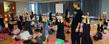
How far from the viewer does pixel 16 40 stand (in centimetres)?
517

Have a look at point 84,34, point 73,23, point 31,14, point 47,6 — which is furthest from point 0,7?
point 84,34

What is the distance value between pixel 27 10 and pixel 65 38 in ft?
3.79

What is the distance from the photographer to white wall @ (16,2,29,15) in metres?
4.42

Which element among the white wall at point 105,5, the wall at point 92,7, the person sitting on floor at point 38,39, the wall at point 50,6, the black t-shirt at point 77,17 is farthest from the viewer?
the white wall at point 105,5

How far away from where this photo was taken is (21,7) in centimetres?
448

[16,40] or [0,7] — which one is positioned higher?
[0,7]

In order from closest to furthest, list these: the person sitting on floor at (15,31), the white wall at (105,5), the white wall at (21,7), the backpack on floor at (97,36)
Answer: the white wall at (21,7)
the person sitting on floor at (15,31)
the white wall at (105,5)
the backpack on floor at (97,36)

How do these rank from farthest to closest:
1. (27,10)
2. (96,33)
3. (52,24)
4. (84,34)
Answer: (96,33), (52,24), (27,10), (84,34)

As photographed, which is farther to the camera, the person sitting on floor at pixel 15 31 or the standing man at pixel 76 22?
the person sitting on floor at pixel 15 31

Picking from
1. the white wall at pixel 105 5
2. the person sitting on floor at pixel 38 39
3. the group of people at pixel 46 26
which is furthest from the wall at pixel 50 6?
the white wall at pixel 105 5

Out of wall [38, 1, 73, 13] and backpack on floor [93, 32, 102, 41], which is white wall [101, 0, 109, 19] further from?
wall [38, 1, 73, 13]

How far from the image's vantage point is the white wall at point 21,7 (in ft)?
14.5

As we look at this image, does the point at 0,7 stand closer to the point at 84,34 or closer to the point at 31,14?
the point at 31,14

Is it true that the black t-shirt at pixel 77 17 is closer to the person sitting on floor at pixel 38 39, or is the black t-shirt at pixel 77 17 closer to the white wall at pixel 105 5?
the person sitting on floor at pixel 38 39
